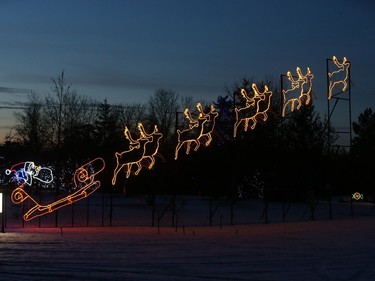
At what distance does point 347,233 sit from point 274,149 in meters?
25.3

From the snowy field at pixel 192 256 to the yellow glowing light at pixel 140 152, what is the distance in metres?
7.14

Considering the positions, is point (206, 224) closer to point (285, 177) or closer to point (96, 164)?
point (285, 177)

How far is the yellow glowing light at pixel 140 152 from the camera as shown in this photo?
30798 millimetres

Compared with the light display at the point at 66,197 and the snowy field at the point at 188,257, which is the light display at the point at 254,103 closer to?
the light display at the point at 66,197

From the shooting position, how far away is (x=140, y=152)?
125 ft

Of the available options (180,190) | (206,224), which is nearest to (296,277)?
(206,224)

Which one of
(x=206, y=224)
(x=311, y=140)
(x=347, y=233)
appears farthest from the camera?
(x=311, y=140)

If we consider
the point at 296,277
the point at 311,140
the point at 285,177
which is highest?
the point at 311,140

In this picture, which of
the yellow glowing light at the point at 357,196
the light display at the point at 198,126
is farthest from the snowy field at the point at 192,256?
the yellow glowing light at the point at 357,196

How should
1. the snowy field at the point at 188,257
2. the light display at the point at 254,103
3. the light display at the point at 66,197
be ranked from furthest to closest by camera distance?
the light display at the point at 254,103 → the light display at the point at 66,197 → the snowy field at the point at 188,257

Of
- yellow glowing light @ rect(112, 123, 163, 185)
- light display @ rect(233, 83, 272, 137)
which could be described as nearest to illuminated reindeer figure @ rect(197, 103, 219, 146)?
light display @ rect(233, 83, 272, 137)

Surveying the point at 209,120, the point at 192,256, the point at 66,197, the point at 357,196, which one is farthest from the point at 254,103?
the point at 357,196

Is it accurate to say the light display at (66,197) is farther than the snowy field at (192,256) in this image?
Yes

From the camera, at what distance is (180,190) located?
55.2 m
